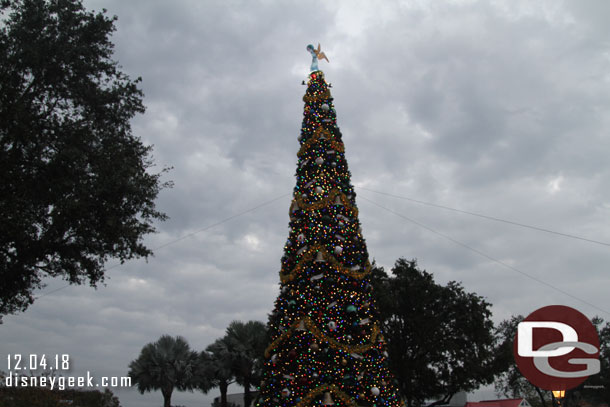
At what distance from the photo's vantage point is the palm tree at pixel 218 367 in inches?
956

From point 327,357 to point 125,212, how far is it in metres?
7.04

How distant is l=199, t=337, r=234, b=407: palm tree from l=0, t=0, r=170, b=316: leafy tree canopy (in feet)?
40.0

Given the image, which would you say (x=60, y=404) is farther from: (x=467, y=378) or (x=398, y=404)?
(x=467, y=378)

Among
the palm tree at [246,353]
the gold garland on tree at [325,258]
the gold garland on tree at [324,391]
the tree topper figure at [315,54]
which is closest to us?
the gold garland on tree at [324,391]

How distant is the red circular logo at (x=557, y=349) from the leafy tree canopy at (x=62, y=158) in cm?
1023

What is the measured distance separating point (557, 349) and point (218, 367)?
20.5m

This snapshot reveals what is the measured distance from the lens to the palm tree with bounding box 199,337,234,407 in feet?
79.7

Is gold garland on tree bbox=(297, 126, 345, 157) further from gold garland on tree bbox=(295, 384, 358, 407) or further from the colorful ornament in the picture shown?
the colorful ornament

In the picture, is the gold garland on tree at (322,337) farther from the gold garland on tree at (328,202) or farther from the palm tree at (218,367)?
the palm tree at (218,367)

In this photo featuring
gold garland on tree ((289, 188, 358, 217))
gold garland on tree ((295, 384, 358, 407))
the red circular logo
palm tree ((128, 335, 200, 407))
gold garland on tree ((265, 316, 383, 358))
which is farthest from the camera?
palm tree ((128, 335, 200, 407))

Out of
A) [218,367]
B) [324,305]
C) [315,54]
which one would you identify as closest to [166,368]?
[218,367]

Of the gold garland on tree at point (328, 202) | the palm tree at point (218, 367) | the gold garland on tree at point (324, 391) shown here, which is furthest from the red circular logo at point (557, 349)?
the palm tree at point (218, 367)

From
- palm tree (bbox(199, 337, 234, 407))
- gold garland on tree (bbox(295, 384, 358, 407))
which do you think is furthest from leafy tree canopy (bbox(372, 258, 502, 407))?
gold garland on tree (bbox(295, 384, 358, 407))

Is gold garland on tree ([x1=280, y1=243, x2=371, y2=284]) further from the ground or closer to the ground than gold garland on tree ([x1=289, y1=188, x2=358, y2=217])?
closer to the ground
